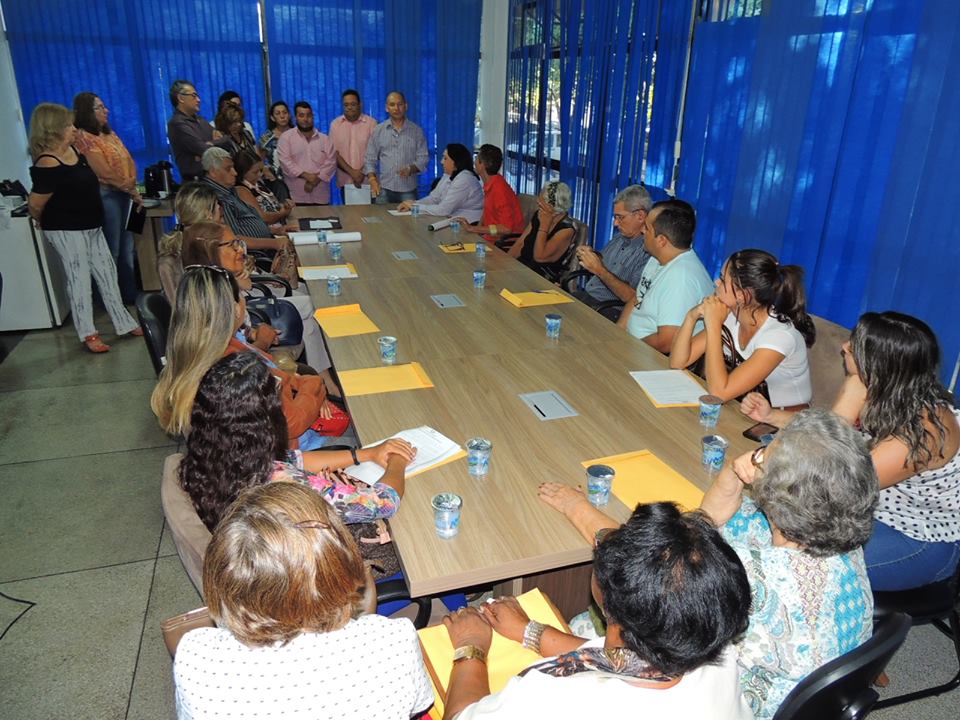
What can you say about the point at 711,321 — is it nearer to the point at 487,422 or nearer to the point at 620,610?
the point at 487,422

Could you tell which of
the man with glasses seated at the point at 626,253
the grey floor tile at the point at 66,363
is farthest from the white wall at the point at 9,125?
the man with glasses seated at the point at 626,253

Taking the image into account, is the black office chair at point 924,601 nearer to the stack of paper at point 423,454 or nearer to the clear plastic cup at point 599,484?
the clear plastic cup at point 599,484

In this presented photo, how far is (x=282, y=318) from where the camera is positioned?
3.73 m

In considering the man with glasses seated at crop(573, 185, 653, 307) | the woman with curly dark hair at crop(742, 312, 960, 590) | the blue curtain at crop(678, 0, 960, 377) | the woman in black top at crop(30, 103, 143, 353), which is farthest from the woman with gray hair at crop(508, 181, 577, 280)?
the woman in black top at crop(30, 103, 143, 353)

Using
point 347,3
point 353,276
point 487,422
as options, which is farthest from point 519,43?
point 487,422

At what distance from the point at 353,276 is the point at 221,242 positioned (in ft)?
2.70

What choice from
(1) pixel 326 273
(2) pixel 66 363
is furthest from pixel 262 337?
(2) pixel 66 363

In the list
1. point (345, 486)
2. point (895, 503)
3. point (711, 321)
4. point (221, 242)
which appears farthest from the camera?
point (221, 242)

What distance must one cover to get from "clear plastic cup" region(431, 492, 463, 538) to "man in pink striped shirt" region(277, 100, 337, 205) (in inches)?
229

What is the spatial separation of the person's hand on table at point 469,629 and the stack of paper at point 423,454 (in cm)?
46

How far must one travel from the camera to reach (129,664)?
7.46 feet

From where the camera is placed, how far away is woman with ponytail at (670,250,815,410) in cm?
252

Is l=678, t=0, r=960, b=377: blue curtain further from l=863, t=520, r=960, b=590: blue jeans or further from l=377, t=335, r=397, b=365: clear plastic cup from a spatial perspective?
l=377, t=335, r=397, b=365: clear plastic cup

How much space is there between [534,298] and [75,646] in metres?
2.47
